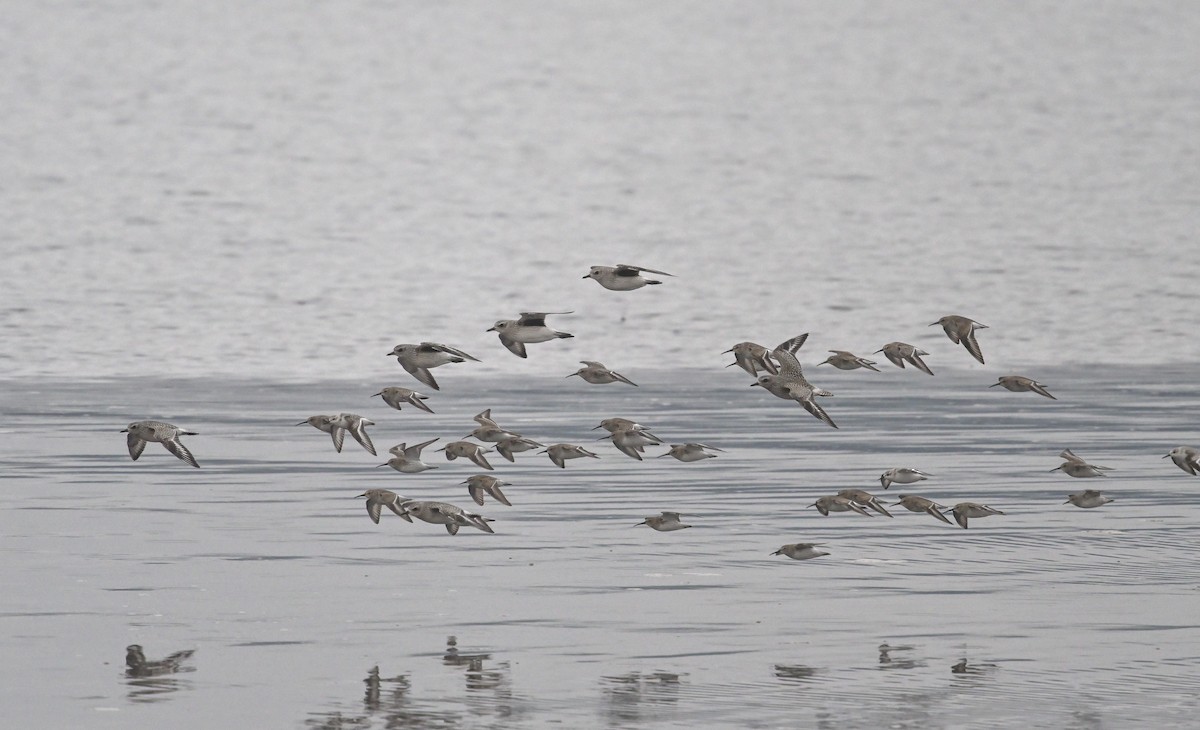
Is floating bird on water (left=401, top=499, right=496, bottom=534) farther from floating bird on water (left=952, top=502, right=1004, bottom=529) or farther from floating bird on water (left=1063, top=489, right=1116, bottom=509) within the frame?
floating bird on water (left=1063, top=489, right=1116, bottom=509)

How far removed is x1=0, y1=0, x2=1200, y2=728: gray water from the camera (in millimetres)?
13953

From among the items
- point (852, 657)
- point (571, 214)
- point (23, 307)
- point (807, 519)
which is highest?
point (571, 214)

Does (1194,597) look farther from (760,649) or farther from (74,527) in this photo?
(74,527)

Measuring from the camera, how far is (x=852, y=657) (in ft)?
46.9

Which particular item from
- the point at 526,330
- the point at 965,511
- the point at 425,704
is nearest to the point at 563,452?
the point at 526,330

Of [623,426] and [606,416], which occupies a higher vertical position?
[606,416]

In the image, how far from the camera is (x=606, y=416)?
2727 centimetres

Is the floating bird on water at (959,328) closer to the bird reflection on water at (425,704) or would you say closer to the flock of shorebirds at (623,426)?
the flock of shorebirds at (623,426)

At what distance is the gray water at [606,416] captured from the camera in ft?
45.8

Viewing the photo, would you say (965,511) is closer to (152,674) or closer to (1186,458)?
(1186,458)

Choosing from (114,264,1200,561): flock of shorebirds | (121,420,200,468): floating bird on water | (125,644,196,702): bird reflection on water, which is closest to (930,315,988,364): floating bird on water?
(114,264,1200,561): flock of shorebirds

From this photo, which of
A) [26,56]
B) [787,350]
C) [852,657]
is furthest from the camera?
[26,56]

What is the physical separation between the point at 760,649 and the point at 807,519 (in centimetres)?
518

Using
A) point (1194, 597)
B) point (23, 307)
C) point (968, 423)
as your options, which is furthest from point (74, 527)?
point (23, 307)
